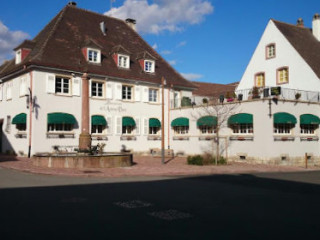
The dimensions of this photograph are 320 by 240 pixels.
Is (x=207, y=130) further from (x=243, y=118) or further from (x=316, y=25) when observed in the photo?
(x=316, y=25)

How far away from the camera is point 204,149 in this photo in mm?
28391

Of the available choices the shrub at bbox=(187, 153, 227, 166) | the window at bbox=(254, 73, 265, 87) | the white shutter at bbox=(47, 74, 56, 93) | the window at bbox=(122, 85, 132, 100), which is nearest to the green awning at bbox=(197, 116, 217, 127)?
the shrub at bbox=(187, 153, 227, 166)

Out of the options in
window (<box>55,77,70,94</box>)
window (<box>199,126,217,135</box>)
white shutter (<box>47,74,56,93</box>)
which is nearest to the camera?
white shutter (<box>47,74,56,93</box>)

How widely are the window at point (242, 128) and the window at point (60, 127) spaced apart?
11869mm

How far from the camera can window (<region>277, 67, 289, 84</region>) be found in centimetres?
3112

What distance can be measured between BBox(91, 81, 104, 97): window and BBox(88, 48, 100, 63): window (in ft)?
6.22

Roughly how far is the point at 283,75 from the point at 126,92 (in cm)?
1336

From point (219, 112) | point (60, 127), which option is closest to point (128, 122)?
point (60, 127)

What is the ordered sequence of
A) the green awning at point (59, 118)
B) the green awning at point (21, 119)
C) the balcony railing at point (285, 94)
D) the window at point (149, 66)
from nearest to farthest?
the balcony railing at point (285, 94) < the green awning at point (59, 118) < the green awning at point (21, 119) < the window at point (149, 66)

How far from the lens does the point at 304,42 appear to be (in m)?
32.5

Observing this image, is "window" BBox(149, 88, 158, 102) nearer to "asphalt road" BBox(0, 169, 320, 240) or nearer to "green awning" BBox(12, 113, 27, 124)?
"green awning" BBox(12, 113, 27, 124)

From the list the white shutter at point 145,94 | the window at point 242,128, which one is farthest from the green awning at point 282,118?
the white shutter at point 145,94

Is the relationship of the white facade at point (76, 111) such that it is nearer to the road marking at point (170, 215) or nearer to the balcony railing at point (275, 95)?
the balcony railing at point (275, 95)

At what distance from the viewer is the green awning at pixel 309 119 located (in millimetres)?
24531
